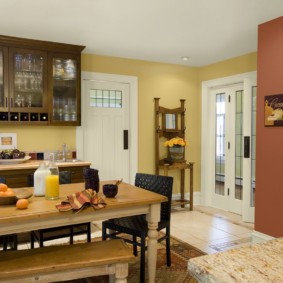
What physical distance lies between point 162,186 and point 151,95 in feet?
8.17

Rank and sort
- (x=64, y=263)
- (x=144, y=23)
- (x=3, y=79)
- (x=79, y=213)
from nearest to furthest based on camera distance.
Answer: (x=64, y=263) → (x=79, y=213) → (x=144, y=23) → (x=3, y=79)

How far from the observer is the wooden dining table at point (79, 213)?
1.79 metres

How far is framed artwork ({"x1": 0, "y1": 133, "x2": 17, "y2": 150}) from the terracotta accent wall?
311 centimetres

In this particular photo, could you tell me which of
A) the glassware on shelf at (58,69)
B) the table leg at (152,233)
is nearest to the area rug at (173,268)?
the table leg at (152,233)

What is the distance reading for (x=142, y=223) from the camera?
2670mm

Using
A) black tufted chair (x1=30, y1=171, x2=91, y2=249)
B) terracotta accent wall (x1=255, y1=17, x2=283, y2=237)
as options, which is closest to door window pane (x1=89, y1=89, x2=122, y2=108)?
black tufted chair (x1=30, y1=171, x2=91, y2=249)

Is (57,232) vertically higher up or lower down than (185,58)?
lower down

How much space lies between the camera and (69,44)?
13.2 ft

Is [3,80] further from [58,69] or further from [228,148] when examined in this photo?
[228,148]

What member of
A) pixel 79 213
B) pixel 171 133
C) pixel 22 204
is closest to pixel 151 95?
pixel 171 133

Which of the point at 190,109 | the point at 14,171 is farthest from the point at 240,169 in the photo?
the point at 14,171

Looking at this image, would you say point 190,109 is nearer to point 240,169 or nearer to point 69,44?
point 240,169

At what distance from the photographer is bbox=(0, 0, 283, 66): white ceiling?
2.86 meters

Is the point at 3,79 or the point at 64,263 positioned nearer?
the point at 64,263
